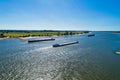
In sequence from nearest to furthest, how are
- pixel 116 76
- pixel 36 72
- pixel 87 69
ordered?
pixel 116 76 < pixel 36 72 < pixel 87 69

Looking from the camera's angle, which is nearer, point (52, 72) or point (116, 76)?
point (116, 76)

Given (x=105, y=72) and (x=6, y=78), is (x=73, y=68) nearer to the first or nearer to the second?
(x=105, y=72)

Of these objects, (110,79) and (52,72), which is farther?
(52,72)

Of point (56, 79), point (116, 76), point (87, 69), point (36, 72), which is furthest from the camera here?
point (87, 69)

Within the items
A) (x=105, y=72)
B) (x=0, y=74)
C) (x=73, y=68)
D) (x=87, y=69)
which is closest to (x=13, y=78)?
(x=0, y=74)

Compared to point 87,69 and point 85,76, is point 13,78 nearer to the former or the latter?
point 85,76

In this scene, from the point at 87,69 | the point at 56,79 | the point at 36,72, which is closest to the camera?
the point at 56,79

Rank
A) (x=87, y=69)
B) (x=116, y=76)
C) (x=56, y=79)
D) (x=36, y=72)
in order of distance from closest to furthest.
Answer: (x=56, y=79) → (x=116, y=76) → (x=36, y=72) → (x=87, y=69)

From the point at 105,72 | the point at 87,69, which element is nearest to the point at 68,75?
the point at 87,69
